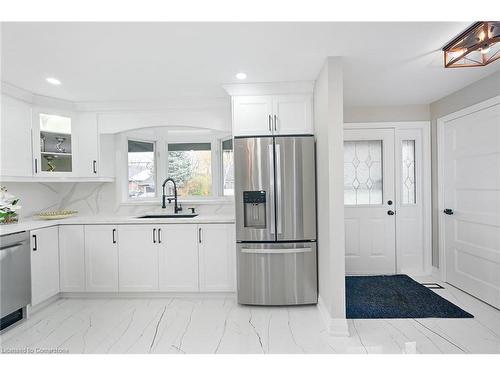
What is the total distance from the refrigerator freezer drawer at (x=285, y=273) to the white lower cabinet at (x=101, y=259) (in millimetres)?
1563

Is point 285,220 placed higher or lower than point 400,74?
lower

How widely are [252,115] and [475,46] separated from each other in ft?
6.15

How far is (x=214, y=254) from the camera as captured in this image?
3340mm

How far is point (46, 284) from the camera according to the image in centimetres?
318

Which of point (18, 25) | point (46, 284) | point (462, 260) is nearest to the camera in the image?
point (18, 25)

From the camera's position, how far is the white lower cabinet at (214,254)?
11.0 ft

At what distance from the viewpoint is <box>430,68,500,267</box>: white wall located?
2996 mm

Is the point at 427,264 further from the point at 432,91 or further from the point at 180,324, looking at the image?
the point at 180,324

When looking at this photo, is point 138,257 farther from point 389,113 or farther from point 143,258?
point 389,113

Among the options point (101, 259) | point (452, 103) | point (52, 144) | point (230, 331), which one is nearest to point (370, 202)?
point (452, 103)

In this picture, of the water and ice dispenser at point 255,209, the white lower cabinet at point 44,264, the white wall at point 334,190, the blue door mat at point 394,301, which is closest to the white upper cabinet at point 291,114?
the white wall at point 334,190

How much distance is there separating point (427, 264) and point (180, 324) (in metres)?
3.25

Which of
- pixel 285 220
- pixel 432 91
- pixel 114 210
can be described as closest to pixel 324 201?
pixel 285 220

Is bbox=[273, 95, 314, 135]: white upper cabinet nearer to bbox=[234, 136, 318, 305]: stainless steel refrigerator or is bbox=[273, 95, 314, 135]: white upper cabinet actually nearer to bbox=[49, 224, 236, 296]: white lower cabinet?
bbox=[234, 136, 318, 305]: stainless steel refrigerator
